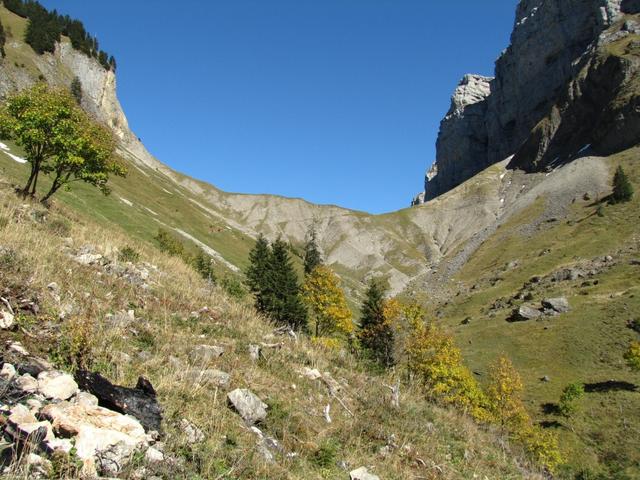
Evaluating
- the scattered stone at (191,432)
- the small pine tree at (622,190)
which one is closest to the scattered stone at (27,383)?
the scattered stone at (191,432)

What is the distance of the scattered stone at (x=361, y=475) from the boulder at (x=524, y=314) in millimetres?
83442

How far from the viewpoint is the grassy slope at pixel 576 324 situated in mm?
46281

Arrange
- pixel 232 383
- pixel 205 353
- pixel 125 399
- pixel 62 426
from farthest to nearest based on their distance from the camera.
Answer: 1. pixel 205 353
2. pixel 232 383
3. pixel 125 399
4. pixel 62 426

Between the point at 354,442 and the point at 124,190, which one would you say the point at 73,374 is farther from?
the point at 124,190

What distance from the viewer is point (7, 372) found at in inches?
196

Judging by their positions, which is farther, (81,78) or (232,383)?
(81,78)

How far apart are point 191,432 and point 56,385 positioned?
5.68 ft

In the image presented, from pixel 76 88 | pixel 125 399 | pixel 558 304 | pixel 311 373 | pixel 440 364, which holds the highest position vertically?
pixel 76 88

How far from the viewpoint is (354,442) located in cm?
723

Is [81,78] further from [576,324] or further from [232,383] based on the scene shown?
[232,383]

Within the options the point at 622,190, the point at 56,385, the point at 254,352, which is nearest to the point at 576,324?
the point at 622,190

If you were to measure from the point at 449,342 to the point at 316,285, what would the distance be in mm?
17788

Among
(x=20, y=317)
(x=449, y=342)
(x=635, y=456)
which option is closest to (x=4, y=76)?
(x=449, y=342)

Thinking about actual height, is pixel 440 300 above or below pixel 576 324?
below
